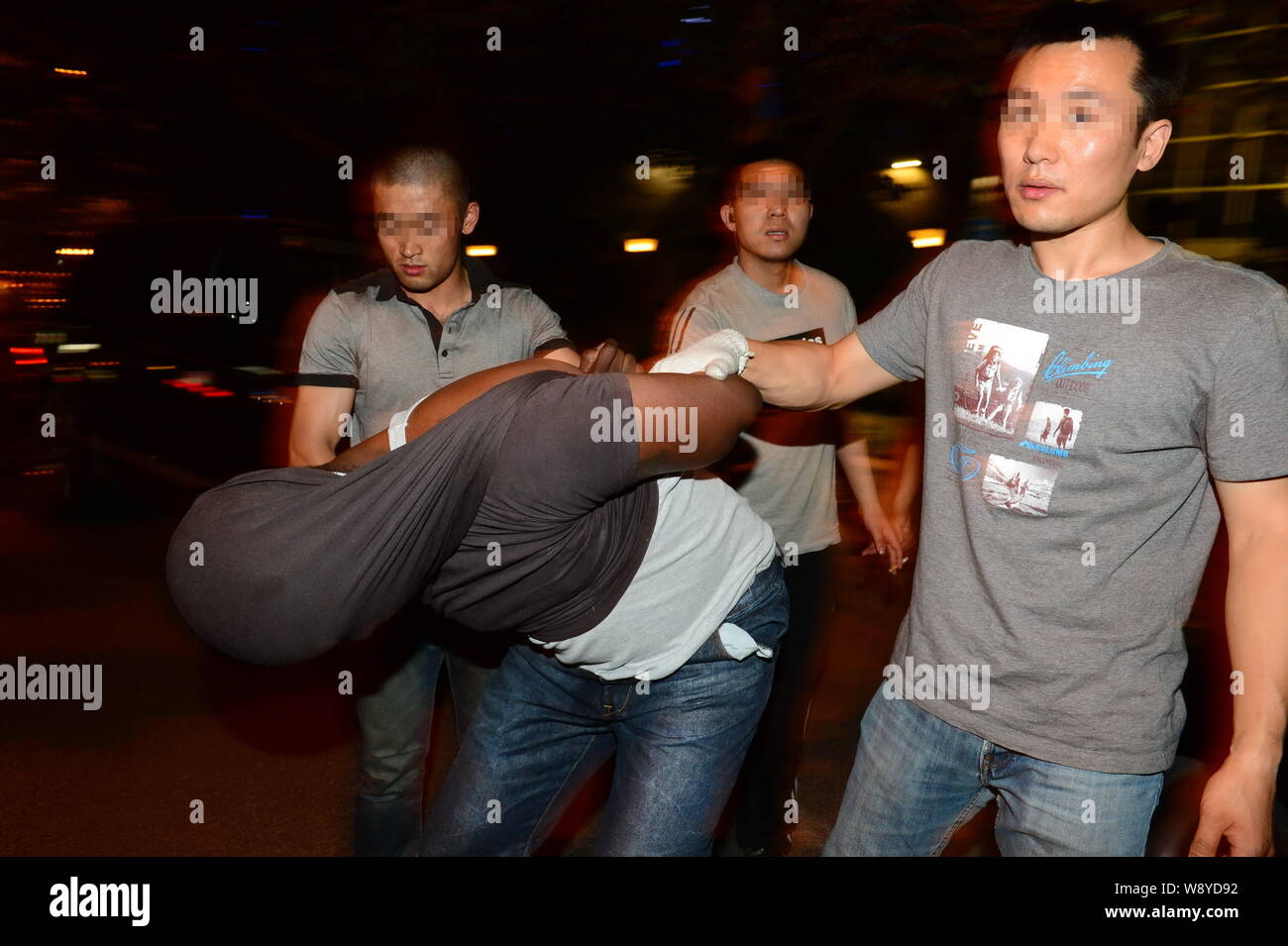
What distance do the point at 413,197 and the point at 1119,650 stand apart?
222 centimetres

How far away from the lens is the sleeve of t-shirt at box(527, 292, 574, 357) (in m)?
3.38

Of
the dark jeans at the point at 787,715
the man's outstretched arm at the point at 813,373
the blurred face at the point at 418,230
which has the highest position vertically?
the blurred face at the point at 418,230

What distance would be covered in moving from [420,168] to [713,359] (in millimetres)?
1341

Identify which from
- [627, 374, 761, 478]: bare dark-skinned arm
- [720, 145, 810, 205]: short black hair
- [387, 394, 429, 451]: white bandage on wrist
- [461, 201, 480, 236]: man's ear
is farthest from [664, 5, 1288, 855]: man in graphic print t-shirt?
[720, 145, 810, 205]: short black hair

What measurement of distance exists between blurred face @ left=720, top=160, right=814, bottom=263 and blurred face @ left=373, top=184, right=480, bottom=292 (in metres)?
1.00

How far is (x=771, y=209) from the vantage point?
3621mm

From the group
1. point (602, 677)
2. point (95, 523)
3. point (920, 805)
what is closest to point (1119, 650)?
point (920, 805)

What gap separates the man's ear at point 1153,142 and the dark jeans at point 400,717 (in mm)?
2202

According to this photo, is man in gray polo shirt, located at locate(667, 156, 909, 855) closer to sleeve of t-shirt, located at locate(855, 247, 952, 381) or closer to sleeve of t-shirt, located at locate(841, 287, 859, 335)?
sleeve of t-shirt, located at locate(841, 287, 859, 335)

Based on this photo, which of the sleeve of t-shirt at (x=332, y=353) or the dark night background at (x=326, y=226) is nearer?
the sleeve of t-shirt at (x=332, y=353)

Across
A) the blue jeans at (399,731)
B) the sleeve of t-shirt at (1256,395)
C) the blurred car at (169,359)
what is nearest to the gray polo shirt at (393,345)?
the blue jeans at (399,731)

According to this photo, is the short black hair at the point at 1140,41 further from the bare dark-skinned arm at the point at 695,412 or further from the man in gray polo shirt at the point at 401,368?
the man in gray polo shirt at the point at 401,368

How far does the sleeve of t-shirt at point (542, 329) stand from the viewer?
338 centimetres
